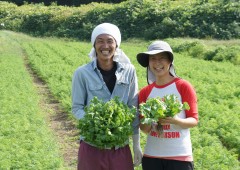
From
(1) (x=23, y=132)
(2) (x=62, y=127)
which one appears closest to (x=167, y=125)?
(1) (x=23, y=132)

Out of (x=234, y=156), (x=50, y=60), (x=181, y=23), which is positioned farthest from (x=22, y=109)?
(x=181, y=23)

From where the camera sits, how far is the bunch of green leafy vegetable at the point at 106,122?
4418 millimetres

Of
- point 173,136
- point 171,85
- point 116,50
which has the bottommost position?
point 173,136

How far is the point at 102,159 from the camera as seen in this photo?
4.72m

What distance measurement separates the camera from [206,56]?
24.3 meters

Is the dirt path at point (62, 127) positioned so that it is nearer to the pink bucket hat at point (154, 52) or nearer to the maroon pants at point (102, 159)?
the maroon pants at point (102, 159)

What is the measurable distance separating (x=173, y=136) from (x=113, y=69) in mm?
999

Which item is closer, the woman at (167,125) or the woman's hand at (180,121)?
the woman's hand at (180,121)

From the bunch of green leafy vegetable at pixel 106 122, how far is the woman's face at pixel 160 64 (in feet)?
1.80

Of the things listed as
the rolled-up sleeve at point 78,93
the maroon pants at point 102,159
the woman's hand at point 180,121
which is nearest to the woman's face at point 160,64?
the woman's hand at point 180,121

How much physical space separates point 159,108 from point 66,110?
27.6 feet

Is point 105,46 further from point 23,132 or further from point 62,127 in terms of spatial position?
point 62,127

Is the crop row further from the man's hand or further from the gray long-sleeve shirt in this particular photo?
the gray long-sleeve shirt

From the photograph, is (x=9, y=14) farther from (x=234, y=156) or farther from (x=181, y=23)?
(x=234, y=156)
